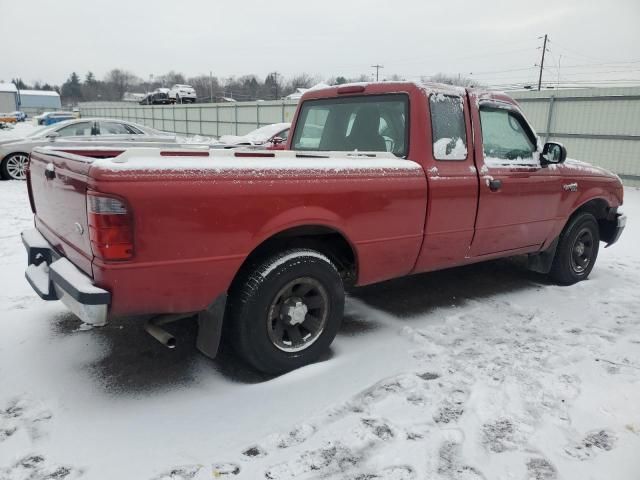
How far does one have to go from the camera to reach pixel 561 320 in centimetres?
446

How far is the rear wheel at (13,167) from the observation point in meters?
11.8

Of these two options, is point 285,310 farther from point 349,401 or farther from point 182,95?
point 182,95

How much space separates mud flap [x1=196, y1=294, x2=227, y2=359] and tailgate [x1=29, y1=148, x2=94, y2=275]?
700 millimetres

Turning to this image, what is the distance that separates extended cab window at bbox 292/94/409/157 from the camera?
4.08 meters

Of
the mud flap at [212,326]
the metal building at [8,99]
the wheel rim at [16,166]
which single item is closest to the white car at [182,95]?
the wheel rim at [16,166]

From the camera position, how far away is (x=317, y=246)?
3.54m

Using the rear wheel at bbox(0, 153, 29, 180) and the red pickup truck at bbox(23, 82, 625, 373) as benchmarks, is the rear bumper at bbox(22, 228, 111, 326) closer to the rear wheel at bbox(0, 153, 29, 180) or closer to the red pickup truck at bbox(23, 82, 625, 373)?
the red pickup truck at bbox(23, 82, 625, 373)

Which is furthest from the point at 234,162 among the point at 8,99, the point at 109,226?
the point at 8,99

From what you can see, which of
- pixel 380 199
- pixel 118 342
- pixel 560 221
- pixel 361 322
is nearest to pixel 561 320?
pixel 560 221

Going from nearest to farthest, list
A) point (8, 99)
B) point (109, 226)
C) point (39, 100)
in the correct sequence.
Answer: point (109, 226) → point (8, 99) → point (39, 100)

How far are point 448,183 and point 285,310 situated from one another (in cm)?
168

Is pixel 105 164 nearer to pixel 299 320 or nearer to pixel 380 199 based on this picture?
pixel 299 320

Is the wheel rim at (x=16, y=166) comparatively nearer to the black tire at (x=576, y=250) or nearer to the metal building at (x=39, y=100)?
the black tire at (x=576, y=250)

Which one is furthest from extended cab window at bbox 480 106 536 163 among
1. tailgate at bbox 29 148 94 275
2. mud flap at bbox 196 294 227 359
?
tailgate at bbox 29 148 94 275
